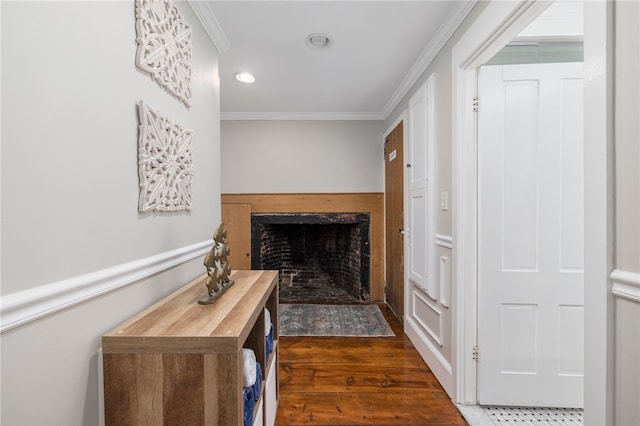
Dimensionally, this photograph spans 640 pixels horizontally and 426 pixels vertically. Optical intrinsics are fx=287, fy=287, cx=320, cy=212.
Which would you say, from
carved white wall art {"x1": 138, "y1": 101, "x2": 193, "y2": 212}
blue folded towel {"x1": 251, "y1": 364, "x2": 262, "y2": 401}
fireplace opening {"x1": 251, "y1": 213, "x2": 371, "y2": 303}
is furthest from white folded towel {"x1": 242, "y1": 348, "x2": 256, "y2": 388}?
fireplace opening {"x1": 251, "y1": 213, "x2": 371, "y2": 303}

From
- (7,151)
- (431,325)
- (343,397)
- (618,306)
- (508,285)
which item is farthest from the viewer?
(431,325)

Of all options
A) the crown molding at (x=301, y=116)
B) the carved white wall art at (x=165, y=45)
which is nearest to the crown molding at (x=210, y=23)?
the carved white wall art at (x=165, y=45)

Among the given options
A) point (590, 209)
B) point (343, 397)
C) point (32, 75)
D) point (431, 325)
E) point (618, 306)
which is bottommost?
point (343, 397)

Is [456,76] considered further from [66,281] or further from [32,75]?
[66,281]

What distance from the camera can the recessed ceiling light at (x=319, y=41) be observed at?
6.25 ft

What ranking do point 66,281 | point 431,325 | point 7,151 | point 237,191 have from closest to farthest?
point 7,151, point 66,281, point 431,325, point 237,191

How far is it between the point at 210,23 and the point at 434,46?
145cm

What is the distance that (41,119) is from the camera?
65cm

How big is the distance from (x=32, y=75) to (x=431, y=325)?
2378 millimetres

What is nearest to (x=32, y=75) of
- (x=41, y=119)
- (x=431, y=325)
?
(x=41, y=119)

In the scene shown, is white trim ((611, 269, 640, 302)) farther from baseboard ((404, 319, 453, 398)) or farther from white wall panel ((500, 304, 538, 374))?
baseboard ((404, 319, 453, 398))

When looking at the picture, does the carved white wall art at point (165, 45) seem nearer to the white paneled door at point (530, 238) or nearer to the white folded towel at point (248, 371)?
the white folded towel at point (248, 371)

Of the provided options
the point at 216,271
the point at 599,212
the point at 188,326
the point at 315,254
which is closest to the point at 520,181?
the point at 599,212

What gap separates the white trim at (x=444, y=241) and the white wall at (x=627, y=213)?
98 centimetres
